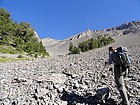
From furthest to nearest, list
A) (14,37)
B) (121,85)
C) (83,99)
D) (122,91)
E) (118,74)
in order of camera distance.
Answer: (14,37)
(83,99)
(118,74)
(121,85)
(122,91)

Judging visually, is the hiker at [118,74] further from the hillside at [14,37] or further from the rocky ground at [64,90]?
the hillside at [14,37]

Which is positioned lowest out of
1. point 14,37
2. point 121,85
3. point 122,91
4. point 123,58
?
point 122,91

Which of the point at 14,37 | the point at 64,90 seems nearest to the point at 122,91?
the point at 64,90

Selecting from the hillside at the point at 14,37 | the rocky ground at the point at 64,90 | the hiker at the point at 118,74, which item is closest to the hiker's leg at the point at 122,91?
the hiker at the point at 118,74

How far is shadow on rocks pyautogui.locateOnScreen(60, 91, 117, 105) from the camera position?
7.75m

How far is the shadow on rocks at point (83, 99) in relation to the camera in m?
7.75

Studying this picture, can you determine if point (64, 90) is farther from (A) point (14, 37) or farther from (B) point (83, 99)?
(A) point (14, 37)

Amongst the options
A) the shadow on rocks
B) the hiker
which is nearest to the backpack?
the hiker

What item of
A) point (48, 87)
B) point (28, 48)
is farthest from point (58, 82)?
point (28, 48)

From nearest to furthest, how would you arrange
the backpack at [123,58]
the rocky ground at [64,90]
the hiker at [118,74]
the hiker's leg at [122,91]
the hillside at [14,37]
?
the hiker's leg at [122,91] < the hiker at [118,74] < the backpack at [123,58] < the rocky ground at [64,90] < the hillside at [14,37]

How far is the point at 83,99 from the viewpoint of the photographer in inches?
319

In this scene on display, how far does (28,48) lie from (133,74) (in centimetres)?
4958

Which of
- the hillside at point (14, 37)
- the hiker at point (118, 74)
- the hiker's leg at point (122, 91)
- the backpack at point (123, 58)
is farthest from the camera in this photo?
the hillside at point (14, 37)

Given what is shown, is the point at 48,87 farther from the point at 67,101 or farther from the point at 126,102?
the point at 126,102
